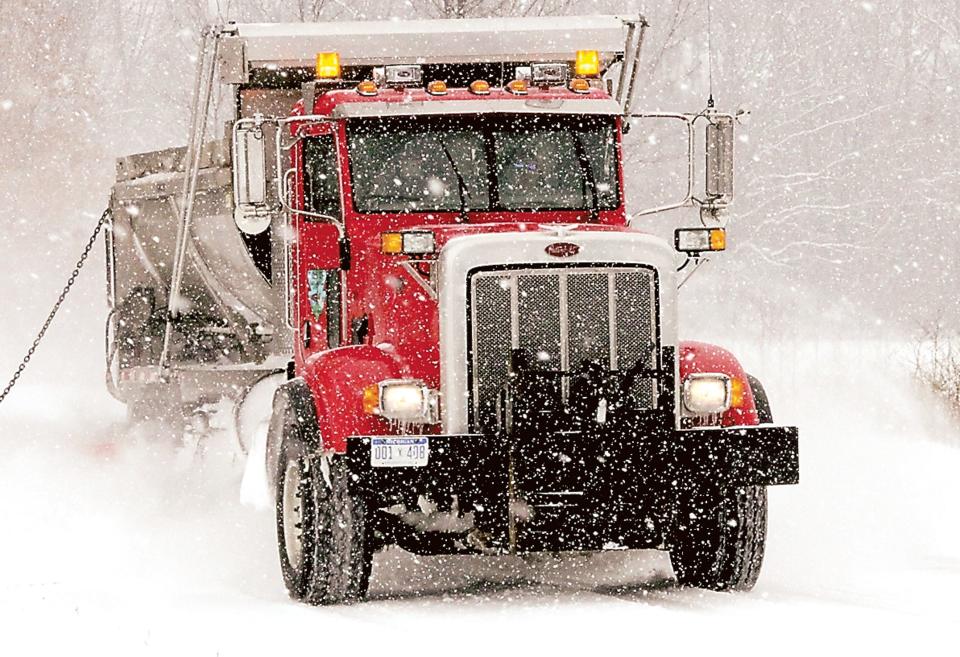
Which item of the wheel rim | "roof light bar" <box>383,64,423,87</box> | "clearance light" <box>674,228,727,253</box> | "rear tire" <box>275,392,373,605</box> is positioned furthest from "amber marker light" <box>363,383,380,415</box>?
"roof light bar" <box>383,64,423,87</box>

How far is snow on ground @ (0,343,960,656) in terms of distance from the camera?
7008 mm

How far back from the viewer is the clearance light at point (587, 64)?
10359 millimetres

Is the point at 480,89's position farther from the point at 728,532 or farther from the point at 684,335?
the point at 684,335

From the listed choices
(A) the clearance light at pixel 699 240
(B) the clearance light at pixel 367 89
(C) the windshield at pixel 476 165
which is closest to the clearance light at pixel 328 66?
(B) the clearance light at pixel 367 89

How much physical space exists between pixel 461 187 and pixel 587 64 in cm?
158

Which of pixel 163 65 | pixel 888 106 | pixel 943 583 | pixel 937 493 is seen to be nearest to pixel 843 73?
pixel 888 106

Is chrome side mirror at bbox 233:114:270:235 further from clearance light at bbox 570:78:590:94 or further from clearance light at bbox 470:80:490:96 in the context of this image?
clearance light at bbox 570:78:590:94

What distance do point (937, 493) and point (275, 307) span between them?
186 inches

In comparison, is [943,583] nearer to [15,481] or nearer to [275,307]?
[275,307]

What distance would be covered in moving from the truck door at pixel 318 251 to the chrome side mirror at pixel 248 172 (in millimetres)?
605

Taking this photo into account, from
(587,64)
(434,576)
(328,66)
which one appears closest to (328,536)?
(434,576)

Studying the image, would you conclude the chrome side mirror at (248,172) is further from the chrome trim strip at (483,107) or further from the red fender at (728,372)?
the red fender at (728,372)

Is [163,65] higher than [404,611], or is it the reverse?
[163,65]

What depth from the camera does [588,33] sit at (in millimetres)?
10711
